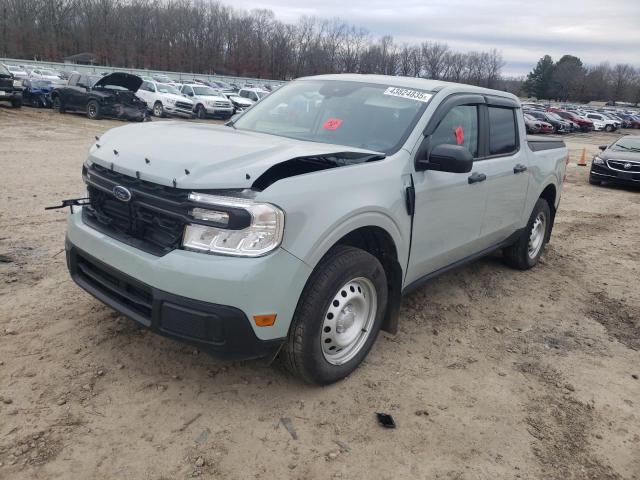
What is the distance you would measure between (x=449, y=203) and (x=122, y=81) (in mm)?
18456

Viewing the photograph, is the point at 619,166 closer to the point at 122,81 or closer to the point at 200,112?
the point at 122,81

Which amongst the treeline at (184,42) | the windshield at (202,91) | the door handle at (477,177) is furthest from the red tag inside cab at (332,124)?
the treeline at (184,42)

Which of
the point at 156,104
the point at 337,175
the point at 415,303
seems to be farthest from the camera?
the point at 156,104

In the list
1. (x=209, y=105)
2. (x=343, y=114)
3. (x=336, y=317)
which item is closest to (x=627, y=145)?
(x=343, y=114)

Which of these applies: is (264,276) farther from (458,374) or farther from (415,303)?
(415,303)

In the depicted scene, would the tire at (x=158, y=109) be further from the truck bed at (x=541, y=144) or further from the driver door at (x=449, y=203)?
the driver door at (x=449, y=203)

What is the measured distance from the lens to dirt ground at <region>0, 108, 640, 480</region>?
2.66 m

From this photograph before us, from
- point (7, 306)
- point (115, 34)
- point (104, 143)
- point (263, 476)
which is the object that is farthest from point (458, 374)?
point (115, 34)

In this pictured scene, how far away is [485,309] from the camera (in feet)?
15.8

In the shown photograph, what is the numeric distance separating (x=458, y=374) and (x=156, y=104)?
79.8ft

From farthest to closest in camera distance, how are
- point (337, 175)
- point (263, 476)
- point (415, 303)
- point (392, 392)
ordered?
point (415, 303) < point (392, 392) < point (337, 175) < point (263, 476)

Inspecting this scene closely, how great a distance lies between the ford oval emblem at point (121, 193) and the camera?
2.93 meters

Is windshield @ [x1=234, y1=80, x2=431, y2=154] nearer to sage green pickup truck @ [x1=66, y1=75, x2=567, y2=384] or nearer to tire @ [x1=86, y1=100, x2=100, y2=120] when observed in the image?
sage green pickup truck @ [x1=66, y1=75, x2=567, y2=384]

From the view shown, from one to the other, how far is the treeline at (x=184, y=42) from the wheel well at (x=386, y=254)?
83910mm
